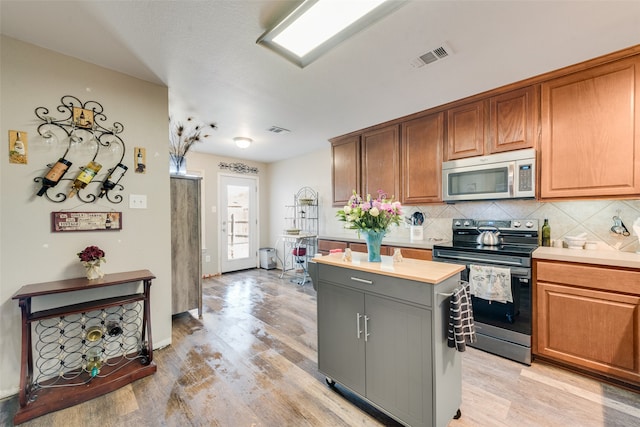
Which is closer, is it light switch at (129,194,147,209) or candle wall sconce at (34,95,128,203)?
candle wall sconce at (34,95,128,203)

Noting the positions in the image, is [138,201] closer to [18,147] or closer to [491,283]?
[18,147]

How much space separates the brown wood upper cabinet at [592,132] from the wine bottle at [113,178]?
3.75 metres

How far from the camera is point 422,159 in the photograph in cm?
316

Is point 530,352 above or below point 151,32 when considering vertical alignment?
below

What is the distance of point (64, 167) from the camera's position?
196 centimetres

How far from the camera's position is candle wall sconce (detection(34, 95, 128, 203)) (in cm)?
194

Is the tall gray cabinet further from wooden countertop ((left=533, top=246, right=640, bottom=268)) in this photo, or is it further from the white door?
wooden countertop ((left=533, top=246, right=640, bottom=268))

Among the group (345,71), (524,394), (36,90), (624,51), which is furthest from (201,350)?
(624,51)

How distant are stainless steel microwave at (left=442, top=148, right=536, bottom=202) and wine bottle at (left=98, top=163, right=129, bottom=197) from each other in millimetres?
3205

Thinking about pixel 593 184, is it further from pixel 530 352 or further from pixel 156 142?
pixel 156 142

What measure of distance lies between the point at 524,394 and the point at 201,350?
2633mm

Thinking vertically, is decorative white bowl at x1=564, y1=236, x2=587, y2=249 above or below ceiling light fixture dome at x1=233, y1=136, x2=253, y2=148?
below

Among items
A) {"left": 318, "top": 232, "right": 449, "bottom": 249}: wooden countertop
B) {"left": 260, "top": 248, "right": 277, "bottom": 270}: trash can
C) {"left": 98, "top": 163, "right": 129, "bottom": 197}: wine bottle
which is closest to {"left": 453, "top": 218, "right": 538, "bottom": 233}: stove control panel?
{"left": 318, "top": 232, "right": 449, "bottom": 249}: wooden countertop

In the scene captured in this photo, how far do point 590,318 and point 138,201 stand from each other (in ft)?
12.5
